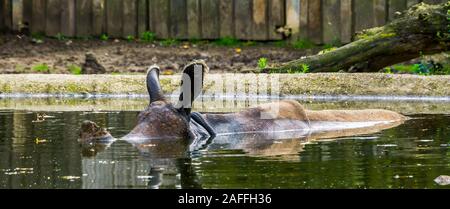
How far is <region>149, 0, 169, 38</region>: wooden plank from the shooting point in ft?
62.5

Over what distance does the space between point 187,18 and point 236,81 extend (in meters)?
5.86

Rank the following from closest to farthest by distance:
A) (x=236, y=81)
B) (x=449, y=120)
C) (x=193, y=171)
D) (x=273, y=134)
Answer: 1. (x=193, y=171)
2. (x=273, y=134)
3. (x=449, y=120)
4. (x=236, y=81)

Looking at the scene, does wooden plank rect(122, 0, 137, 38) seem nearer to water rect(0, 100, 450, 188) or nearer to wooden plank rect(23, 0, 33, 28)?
wooden plank rect(23, 0, 33, 28)

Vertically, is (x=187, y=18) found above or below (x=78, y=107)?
above

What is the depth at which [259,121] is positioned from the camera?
31.9ft

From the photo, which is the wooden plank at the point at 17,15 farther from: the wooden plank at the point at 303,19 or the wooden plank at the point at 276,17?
the wooden plank at the point at 303,19

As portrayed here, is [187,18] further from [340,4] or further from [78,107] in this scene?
[78,107]

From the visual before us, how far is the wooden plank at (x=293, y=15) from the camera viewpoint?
18581mm

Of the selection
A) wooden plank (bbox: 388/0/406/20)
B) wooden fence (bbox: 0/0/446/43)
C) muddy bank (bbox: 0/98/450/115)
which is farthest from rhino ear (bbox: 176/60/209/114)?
wooden plank (bbox: 388/0/406/20)

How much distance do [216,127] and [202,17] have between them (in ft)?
31.8

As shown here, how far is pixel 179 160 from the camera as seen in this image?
7.70m

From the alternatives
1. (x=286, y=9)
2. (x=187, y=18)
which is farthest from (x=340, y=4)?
(x=187, y=18)

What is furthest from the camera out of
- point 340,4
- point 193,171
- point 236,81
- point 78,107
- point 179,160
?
point 340,4

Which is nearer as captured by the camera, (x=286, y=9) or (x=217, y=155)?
(x=217, y=155)
